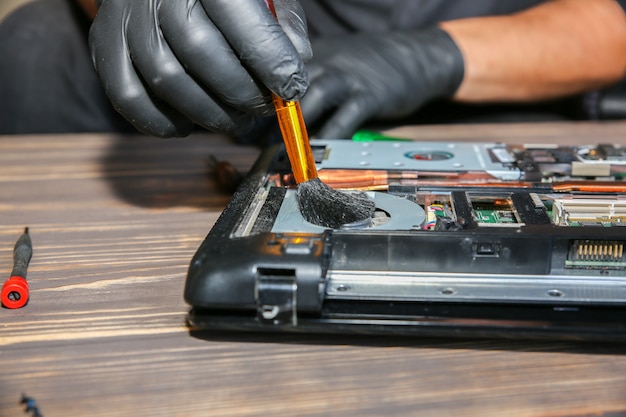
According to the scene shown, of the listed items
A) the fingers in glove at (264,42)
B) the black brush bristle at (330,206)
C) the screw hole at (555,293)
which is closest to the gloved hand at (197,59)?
the fingers in glove at (264,42)

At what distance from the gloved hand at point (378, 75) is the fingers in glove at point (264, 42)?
0.47m

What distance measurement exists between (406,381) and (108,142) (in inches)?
36.7

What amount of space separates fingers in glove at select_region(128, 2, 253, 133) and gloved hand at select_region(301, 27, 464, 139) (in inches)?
15.9

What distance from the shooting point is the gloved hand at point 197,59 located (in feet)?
2.54

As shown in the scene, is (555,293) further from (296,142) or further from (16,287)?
(16,287)

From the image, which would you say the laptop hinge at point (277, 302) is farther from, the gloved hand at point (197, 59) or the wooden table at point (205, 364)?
the gloved hand at point (197, 59)

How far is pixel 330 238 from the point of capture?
0.65 meters

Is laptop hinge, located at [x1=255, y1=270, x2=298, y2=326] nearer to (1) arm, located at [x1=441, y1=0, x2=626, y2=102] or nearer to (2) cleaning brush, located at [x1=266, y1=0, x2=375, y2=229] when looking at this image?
(2) cleaning brush, located at [x1=266, y1=0, x2=375, y2=229]

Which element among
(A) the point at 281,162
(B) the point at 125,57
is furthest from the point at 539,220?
(B) the point at 125,57

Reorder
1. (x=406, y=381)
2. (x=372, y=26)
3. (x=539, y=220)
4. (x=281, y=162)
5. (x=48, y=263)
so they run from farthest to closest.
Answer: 1. (x=372, y=26)
2. (x=281, y=162)
3. (x=48, y=263)
4. (x=539, y=220)
5. (x=406, y=381)

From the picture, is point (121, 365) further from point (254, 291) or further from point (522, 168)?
point (522, 168)

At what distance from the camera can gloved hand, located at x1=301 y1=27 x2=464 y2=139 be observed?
128cm

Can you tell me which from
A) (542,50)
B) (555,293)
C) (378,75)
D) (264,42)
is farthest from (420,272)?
(542,50)

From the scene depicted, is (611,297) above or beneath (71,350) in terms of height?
beneath
